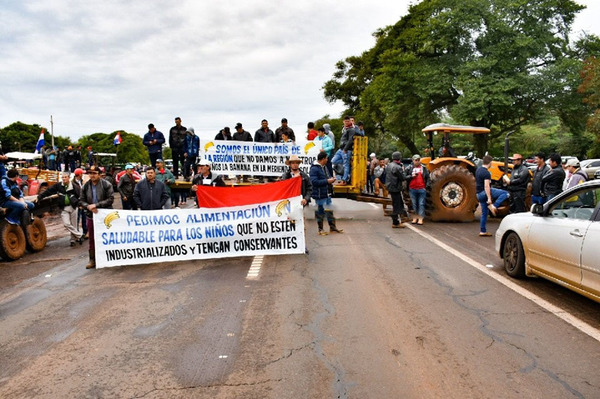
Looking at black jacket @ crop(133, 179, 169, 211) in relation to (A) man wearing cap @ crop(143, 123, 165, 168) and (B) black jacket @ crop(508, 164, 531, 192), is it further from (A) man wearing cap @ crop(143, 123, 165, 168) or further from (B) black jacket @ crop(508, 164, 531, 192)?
(B) black jacket @ crop(508, 164, 531, 192)

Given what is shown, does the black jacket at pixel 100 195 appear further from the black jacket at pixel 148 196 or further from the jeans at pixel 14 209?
the jeans at pixel 14 209

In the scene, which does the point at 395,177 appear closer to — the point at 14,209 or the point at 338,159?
the point at 338,159

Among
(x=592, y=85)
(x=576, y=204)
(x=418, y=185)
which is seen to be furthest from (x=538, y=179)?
(x=592, y=85)

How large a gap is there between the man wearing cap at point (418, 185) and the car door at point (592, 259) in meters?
7.63

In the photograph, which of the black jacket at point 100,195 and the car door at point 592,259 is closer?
the car door at point 592,259

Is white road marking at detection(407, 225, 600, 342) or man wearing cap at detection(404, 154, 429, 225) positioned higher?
man wearing cap at detection(404, 154, 429, 225)

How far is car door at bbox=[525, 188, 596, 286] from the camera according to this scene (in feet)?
18.7

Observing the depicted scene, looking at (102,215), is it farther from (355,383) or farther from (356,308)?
(355,383)

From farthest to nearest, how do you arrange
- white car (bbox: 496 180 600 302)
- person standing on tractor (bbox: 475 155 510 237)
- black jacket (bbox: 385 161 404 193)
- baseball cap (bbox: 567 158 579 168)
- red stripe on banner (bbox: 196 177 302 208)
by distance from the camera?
black jacket (bbox: 385 161 404 193) < baseball cap (bbox: 567 158 579 168) < person standing on tractor (bbox: 475 155 510 237) < red stripe on banner (bbox: 196 177 302 208) < white car (bbox: 496 180 600 302)

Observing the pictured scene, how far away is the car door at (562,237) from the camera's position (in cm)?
571

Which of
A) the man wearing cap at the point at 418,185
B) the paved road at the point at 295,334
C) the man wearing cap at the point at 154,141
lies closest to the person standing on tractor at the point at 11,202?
the paved road at the point at 295,334

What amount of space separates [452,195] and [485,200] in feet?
8.52

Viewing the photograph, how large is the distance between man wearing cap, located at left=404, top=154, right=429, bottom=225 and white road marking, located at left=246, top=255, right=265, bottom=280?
5638mm

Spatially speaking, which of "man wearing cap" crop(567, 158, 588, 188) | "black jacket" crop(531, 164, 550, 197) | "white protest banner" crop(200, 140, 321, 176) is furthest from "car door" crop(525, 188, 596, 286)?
"white protest banner" crop(200, 140, 321, 176)
